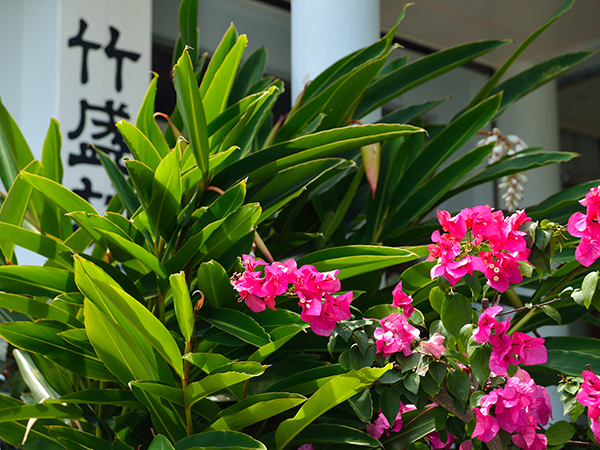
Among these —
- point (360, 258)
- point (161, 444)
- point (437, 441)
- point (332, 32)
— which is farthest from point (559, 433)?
point (332, 32)

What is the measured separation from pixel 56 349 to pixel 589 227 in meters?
0.61

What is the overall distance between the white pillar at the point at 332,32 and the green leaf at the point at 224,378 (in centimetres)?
88

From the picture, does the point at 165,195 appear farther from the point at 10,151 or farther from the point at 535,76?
the point at 535,76

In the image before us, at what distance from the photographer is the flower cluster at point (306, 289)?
57 cm

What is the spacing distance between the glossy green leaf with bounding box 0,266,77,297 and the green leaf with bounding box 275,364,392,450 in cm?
33

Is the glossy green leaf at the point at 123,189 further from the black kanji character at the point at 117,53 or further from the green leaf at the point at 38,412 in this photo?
the black kanji character at the point at 117,53

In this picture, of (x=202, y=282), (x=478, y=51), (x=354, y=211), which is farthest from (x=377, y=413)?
(x=478, y=51)

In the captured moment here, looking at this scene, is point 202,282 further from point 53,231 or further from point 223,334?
point 53,231

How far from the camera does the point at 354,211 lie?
3.92 ft

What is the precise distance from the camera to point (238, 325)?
2.26 ft

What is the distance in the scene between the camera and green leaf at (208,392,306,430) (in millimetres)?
619

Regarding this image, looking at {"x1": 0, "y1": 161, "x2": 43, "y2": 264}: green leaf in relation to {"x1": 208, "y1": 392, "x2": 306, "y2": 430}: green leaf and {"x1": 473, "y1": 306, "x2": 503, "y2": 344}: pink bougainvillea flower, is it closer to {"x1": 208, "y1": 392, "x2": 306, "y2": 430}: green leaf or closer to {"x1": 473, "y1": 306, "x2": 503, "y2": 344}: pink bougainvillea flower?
{"x1": 208, "y1": 392, "x2": 306, "y2": 430}: green leaf

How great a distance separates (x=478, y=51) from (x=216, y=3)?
1.85 m

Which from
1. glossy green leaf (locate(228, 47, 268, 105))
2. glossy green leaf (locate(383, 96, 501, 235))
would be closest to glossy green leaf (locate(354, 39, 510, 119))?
glossy green leaf (locate(383, 96, 501, 235))
